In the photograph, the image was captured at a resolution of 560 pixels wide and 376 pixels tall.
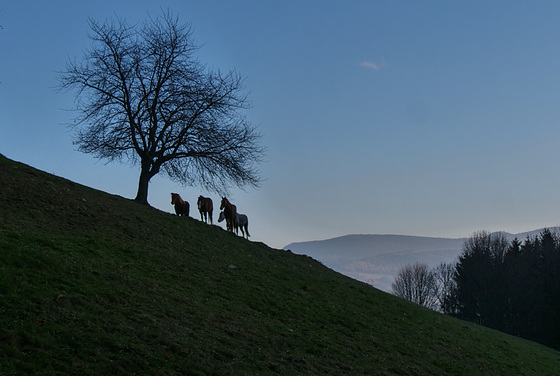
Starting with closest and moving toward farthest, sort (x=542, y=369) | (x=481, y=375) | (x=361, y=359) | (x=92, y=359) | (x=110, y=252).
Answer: (x=92, y=359), (x=361, y=359), (x=110, y=252), (x=481, y=375), (x=542, y=369)

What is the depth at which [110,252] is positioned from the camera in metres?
19.4

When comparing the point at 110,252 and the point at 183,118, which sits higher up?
the point at 183,118

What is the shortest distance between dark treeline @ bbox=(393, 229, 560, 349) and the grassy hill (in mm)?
39450

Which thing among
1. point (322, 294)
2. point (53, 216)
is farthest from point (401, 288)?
point (53, 216)

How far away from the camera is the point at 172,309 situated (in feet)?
50.6

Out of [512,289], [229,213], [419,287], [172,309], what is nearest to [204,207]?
[229,213]

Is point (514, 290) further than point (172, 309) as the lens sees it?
Yes

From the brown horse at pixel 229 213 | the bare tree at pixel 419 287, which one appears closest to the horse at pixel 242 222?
the brown horse at pixel 229 213

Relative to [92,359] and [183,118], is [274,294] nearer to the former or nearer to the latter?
[92,359]

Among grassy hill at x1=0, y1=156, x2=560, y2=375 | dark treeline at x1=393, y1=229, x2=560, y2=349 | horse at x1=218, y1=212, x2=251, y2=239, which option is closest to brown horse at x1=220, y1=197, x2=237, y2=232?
horse at x1=218, y1=212, x2=251, y2=239

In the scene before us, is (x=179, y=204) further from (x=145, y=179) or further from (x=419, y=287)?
(x=419, y=287)

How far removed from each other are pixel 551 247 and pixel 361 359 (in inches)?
2846

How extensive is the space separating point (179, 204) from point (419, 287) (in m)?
88.4

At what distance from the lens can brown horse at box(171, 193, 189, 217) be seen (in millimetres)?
36031
